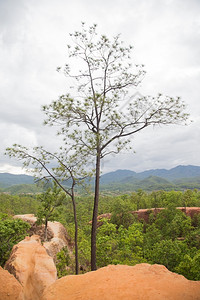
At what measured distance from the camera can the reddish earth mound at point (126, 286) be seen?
509cm

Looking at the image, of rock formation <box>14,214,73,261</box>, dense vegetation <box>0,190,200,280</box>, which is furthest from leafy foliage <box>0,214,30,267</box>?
rock formation <box>14,214,73,261</box>

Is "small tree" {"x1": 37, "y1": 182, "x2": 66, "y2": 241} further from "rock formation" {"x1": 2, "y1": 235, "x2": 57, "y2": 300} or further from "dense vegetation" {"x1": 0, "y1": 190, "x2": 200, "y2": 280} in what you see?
"rock formation" {"x1": 2, "y1": 235, "x2": 57, "y2": 300}

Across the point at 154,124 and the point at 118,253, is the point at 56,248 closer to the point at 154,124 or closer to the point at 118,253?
the point at 118,253

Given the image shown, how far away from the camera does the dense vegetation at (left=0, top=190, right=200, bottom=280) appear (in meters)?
19.7

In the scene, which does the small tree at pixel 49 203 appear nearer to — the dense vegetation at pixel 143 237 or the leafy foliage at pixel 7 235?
the dense vegetation at pixel 143 237

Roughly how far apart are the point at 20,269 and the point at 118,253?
45.4ft

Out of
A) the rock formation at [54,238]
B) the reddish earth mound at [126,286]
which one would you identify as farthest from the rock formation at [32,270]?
the rock formation at [54,238]

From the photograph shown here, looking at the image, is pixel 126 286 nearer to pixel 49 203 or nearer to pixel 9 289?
Result: pixel 9 289

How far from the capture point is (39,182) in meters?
12.0

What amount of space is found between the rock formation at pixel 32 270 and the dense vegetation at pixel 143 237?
5436 millimetres

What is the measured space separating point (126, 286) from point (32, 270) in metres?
5.78

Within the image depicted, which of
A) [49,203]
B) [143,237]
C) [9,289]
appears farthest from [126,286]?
[143,237]

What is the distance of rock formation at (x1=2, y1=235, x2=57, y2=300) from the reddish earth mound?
248 cm

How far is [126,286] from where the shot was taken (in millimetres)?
5660
